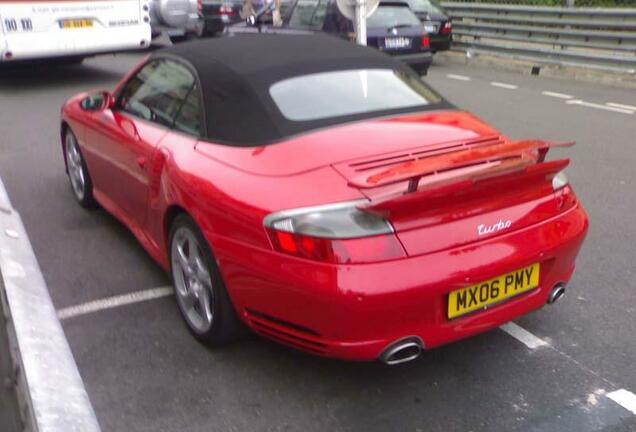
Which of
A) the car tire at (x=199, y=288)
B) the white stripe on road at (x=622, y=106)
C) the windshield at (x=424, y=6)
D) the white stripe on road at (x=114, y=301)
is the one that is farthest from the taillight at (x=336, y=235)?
the windshield at (x=424, y=6)

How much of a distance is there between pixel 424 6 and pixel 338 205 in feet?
44.4

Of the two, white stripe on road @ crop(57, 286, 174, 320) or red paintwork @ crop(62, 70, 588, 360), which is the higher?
red paintwork @ crop(62, 70, 588, 360)

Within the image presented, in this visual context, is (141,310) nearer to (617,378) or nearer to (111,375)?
(111,375)

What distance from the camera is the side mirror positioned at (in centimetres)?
493

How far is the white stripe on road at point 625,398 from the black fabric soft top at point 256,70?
170cm

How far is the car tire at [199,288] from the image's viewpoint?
134 inches

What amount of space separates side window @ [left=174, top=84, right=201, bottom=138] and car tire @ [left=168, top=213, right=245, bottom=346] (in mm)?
493

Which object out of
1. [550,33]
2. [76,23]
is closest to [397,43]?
[550,33]

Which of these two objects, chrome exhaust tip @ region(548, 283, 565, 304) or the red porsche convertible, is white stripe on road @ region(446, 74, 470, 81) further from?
chrome exhaust tip @ region(548, 283, 565, 304)

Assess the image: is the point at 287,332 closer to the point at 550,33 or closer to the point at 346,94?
the point at 346,94

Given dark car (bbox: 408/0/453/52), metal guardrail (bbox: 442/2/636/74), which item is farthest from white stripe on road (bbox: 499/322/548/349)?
dark car (bbox: 408/0/453/52)

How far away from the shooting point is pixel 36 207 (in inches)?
235

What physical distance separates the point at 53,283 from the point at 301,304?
224 centimetres

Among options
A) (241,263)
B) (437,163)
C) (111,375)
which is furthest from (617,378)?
(111,375)
